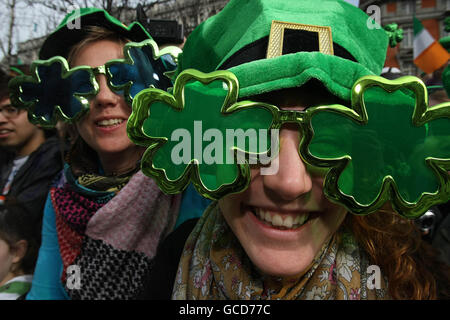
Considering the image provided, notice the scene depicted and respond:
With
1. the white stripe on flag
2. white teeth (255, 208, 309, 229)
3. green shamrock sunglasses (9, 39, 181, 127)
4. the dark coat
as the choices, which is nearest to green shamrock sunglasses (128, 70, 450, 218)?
white teeth (255, 208, 309, 229)

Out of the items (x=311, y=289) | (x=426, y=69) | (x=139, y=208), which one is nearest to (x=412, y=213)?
(x=311, y=289)

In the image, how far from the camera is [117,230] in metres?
1.43

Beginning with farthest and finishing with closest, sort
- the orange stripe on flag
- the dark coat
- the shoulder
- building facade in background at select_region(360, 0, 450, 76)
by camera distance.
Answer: building facade in background at select_region(360, 0, 450, 76), the orange stripe on flag, the dark coat, the shoulder

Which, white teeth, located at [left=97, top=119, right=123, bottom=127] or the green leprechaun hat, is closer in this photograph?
the green leprechaun hat

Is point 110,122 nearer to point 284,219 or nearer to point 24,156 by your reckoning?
point 284,219

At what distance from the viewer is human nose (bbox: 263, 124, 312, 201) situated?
743 millimetres

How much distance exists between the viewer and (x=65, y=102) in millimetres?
1463

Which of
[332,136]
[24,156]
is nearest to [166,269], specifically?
[332,136]

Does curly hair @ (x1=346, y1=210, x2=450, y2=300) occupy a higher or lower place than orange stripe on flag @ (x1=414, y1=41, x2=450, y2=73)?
lower

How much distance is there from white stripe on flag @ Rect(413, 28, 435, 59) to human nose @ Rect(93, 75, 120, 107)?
3.77 metres

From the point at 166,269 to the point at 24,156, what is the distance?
1.90m

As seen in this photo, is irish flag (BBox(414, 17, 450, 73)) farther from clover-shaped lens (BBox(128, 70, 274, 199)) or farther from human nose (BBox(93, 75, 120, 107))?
clover-shaped lens (BBox(128, 70, 274, 199))

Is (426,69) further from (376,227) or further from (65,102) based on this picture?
(65,102)
